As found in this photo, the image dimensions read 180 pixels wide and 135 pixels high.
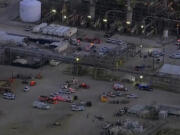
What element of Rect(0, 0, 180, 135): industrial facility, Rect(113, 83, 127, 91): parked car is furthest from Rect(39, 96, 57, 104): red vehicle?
Rect(113, 83, 127, 91): parked car

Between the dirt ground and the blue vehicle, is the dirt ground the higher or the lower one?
the lower one

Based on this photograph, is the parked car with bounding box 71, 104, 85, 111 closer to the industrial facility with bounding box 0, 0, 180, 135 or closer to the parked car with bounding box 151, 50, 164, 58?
the industrial facility with bounding box 0, 0, 180, 135

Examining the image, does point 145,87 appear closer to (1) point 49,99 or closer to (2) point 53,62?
(1) point 49,99

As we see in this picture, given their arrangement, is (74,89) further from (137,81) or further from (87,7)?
(87,7)

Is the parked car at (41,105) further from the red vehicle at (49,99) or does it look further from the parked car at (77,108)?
the parked car at (77,108)

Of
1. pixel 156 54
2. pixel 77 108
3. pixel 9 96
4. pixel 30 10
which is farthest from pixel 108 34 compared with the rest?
pixel 77 108

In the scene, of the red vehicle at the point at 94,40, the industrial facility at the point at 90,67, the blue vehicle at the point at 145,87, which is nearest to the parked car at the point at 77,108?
the industrial facility at the point at 90,67

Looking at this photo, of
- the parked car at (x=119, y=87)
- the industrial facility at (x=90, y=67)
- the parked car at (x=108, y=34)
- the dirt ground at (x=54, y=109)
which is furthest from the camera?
the parked car at (x=108, y=34)
